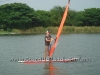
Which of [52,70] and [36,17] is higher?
[36,17]

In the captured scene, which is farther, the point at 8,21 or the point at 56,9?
the point at 56,9

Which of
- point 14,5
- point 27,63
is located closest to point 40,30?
point 14,5

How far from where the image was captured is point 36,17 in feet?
274

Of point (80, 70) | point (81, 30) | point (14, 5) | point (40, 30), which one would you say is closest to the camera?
point (80, 70)

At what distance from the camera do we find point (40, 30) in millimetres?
70188

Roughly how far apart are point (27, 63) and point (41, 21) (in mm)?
65905

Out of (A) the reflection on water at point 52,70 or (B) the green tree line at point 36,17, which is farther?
(B) the green tree line at point 36,17

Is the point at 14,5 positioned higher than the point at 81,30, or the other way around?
the point at 14,5

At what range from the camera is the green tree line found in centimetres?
8071

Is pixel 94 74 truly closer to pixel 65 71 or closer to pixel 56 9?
pixel 65 71

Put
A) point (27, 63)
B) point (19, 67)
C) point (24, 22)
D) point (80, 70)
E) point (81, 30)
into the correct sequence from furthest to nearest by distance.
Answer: point (24, 22)
point (81, 30)
point (27, 63)
point (19, 67)
point (80, 70)

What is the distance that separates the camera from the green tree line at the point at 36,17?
265 ft

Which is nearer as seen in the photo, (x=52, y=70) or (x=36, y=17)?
(x=52, y=70)

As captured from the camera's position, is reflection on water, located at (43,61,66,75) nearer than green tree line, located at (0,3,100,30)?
Yes
